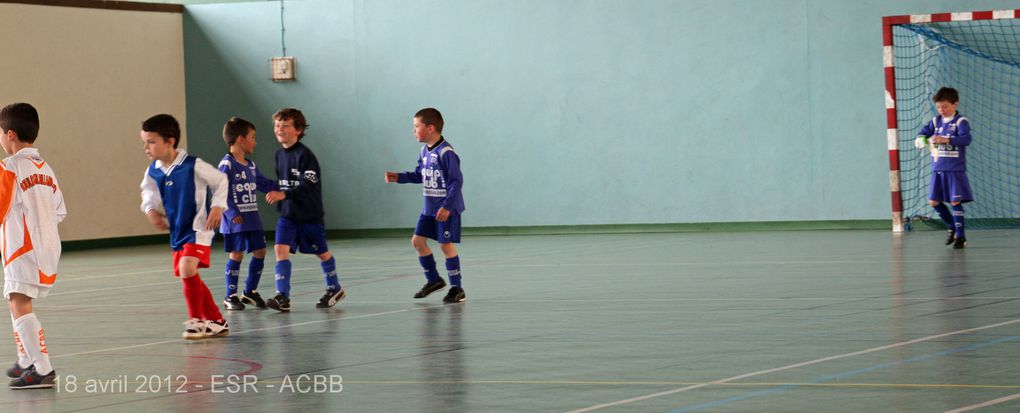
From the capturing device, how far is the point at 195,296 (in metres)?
9.23

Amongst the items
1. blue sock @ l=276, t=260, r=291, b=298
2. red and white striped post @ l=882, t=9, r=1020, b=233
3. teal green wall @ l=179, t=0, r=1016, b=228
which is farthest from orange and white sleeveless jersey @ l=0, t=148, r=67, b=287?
teal green wall @ l=179, t=0, r=1016, b=228

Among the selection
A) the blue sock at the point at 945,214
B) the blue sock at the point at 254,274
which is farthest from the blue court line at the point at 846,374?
the blue sock at the point at 945,214

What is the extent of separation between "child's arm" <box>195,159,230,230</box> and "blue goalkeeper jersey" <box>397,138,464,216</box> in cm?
272

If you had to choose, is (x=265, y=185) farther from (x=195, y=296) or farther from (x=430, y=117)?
(x=195, y=296)

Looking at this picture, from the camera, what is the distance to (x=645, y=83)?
21.3 m

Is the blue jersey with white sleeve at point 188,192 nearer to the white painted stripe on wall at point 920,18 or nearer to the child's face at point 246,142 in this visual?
the child's face at point 246,142

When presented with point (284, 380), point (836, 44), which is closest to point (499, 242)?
point (836, 44)

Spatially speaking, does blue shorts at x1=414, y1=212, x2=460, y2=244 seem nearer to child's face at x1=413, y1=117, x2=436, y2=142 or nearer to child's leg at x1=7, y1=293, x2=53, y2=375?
child's face at x1=413, y1=117, x2=436, y2=142

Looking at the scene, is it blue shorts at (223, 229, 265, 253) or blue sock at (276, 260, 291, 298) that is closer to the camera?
blue sock at (276, 260, 291, 298)

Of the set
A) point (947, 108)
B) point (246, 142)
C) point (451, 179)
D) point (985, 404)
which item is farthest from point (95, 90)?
point (985, 404)

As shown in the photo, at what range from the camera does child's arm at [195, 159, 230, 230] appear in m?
8.87

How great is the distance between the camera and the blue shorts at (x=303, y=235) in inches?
455

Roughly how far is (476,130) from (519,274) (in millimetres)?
8659

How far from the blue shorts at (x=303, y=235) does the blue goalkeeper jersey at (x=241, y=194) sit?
258 millimetres
